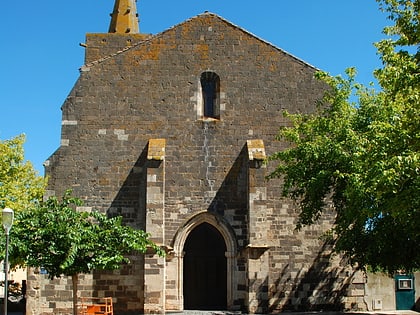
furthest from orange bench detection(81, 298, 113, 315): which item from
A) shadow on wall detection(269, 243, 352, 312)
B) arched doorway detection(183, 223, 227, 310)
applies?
shadow on wall detection(269, 243, 352, 312)

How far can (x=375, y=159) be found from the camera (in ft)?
45.6

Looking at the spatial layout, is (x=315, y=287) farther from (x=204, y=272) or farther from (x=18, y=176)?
(x=18, y=176)

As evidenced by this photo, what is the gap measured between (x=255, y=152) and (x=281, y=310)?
18.9ft

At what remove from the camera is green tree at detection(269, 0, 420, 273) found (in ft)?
41.2

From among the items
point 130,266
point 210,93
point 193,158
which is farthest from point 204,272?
point 210,93

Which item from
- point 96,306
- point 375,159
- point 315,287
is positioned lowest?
point 96,306

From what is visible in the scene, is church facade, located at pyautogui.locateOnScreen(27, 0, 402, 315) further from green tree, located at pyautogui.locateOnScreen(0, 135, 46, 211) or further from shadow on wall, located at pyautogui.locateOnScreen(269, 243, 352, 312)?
green tree, located at pyautogui.locateOnScreen(0, 135, 46, 211)

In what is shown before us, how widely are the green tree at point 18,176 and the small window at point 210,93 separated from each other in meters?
8.59

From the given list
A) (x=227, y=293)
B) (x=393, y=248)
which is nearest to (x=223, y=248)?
(x=227, y=293)

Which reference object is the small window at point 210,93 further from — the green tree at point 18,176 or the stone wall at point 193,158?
the green tree at point 18,176

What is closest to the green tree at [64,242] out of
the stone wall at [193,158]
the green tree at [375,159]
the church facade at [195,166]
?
the church facade at [195,166]

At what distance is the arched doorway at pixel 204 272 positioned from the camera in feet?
82.3

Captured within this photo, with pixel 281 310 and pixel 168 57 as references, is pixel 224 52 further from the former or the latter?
pixel 281 310

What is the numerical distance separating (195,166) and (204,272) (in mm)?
4717
